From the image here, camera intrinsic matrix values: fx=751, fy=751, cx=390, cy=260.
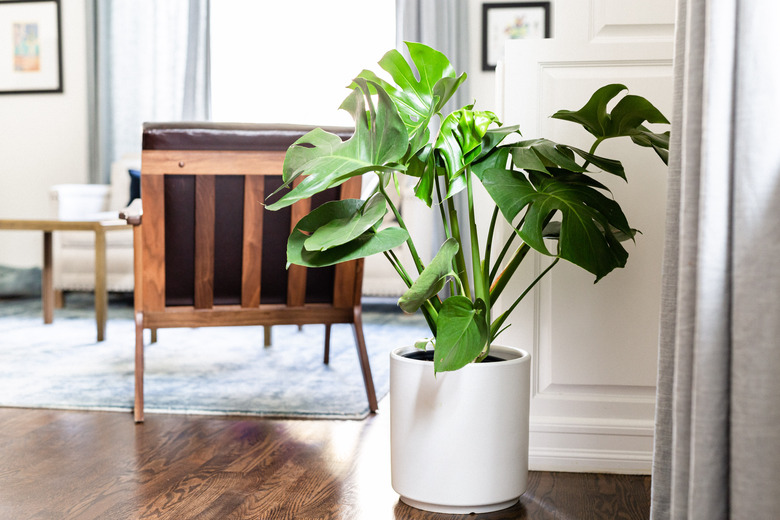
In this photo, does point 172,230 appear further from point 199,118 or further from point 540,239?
point 199,118

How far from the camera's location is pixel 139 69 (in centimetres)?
489

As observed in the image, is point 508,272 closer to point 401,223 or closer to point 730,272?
point 401,223

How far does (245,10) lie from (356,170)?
4.21m

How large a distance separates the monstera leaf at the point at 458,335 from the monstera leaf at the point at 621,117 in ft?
1.22

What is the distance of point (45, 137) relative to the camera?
510 centimetres

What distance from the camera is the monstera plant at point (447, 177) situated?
1.17 metres

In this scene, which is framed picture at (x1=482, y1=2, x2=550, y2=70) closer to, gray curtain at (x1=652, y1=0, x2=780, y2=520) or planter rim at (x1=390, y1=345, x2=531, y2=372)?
planter rim at (x1=390, y1=345, x2=531, y2=372)

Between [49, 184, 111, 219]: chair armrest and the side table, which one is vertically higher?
[49, 184, 111, 219]: chair armrest

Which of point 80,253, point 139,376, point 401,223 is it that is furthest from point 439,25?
point 401,223

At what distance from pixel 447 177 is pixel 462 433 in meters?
0.43

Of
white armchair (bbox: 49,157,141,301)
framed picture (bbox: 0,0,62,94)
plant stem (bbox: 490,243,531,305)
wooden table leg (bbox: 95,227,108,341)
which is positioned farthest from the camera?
framed picture (bbox: 0,0,62,94)

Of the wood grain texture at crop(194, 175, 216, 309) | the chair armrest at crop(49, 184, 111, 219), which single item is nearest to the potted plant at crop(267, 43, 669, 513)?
the wood grain texture at crop(194, 175, 216, 309)

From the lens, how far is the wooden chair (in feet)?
6.44

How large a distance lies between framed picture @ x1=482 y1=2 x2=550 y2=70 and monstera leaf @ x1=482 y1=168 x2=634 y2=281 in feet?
12.2
